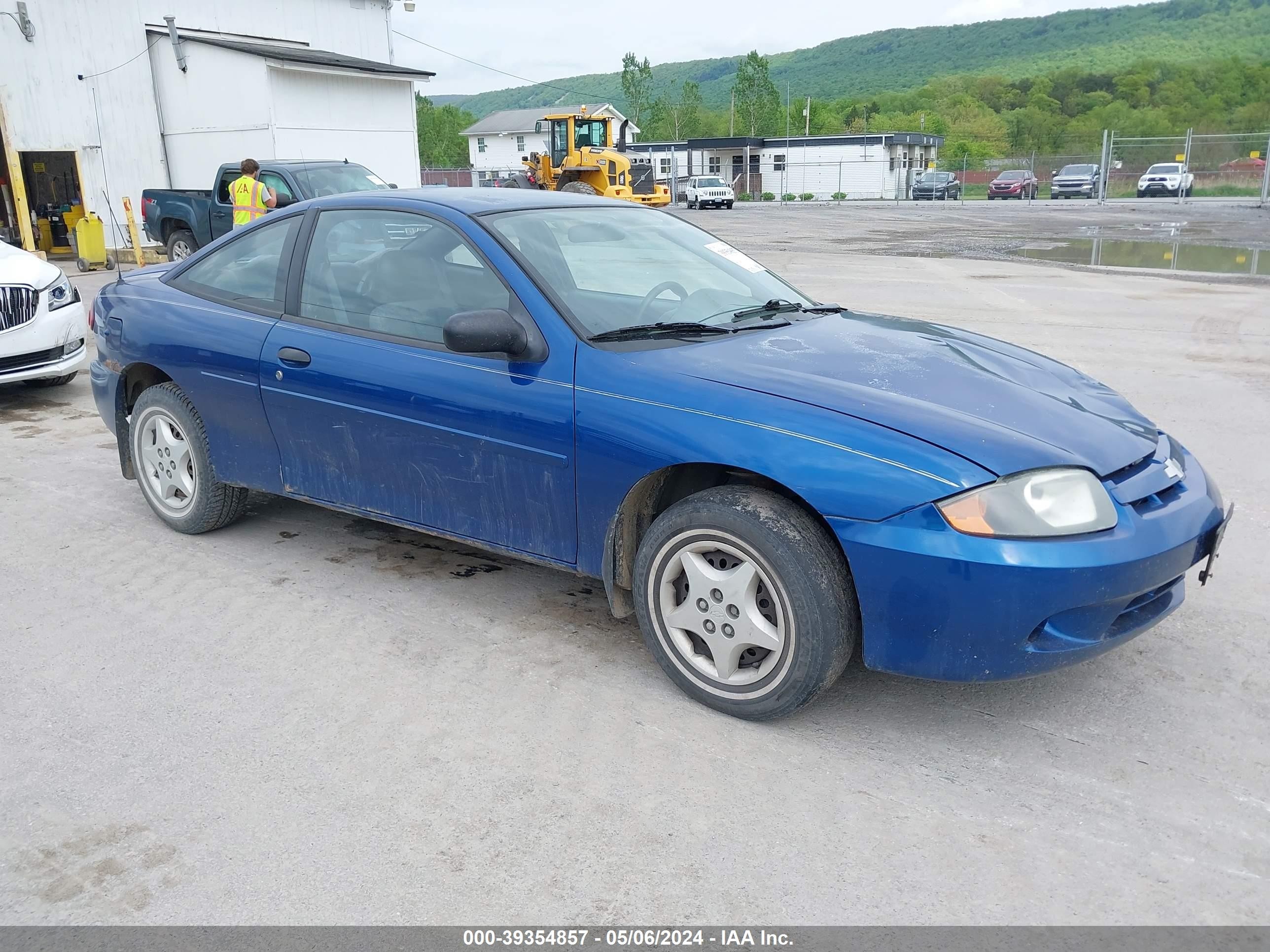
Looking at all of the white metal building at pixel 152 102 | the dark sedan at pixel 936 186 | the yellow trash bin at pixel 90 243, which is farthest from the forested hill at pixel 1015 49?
the yellow trash bin at pixel 90 243

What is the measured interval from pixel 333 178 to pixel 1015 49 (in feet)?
549

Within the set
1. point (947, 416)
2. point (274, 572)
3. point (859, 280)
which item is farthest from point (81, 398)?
point (859, 280)

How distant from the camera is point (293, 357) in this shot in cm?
412

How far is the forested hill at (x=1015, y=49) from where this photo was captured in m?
132

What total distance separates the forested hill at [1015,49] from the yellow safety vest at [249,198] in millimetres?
113614

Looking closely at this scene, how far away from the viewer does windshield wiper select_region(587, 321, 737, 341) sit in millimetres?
3527

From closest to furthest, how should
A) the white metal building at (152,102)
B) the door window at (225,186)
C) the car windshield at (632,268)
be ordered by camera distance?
the car windshield at (632,268) → the door window at (225,186) → the white metal building at (152,102)

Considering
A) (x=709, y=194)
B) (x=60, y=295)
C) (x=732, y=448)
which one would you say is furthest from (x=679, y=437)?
(x=709, y=194)

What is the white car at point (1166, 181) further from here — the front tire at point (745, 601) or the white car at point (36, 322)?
the front tire at point (745, 601)

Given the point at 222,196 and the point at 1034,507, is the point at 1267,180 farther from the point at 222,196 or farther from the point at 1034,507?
the point at 1034,507

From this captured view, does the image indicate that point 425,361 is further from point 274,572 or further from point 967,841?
point 967,841

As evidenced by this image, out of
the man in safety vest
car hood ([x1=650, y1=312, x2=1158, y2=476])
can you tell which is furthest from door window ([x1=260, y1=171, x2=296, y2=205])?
car hood ([x1=650, y1=312, x2=1158, y2=476])

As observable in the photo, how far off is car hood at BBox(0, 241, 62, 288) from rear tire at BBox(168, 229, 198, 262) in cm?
818
